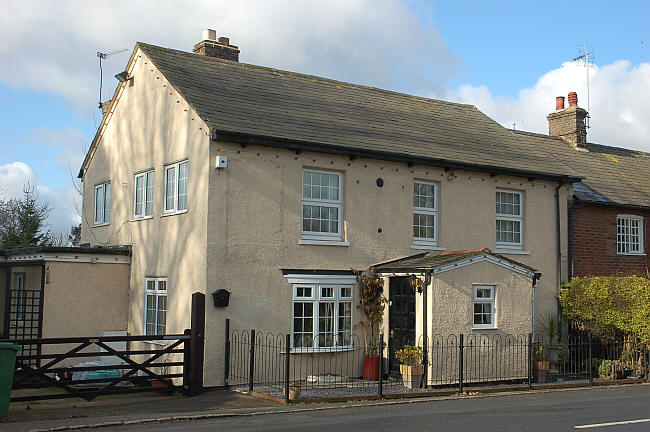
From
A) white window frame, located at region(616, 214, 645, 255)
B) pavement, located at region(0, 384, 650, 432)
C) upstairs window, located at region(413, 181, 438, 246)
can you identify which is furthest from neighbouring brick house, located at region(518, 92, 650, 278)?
pavement, located at region(0, 384, 650, 432)

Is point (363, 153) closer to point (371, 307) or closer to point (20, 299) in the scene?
point (371, 307)

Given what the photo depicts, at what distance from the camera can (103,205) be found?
21500 mm

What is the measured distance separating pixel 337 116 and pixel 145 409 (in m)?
9.40

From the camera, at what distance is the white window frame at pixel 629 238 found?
22.8 meters

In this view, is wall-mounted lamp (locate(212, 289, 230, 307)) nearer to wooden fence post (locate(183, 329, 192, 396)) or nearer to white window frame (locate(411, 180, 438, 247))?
wooden fence post (locate(183, 329, 192, 396))

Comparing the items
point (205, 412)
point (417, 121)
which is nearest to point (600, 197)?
point (417, 121)

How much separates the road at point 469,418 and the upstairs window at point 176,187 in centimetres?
645

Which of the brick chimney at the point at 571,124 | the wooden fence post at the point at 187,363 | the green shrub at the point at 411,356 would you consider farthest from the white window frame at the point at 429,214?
the brick chimney at the point at 571,124

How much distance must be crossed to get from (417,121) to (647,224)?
8.98 metres

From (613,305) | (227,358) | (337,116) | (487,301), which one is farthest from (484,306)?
(337,116)

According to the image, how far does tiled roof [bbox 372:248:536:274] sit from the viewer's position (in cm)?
1592

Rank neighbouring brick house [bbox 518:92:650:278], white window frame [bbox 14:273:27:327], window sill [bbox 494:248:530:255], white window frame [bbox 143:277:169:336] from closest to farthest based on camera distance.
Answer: white window frame [bbox 143:277:169:336] < white window frame [bbox 14:273:27:327] < window sill [bbox 494:248:530:255] < neighbouring brick house [bbox 518:92:650:278]

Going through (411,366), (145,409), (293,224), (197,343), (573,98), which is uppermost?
(573,98)

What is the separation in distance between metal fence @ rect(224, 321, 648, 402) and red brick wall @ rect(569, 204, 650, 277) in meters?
3.91
